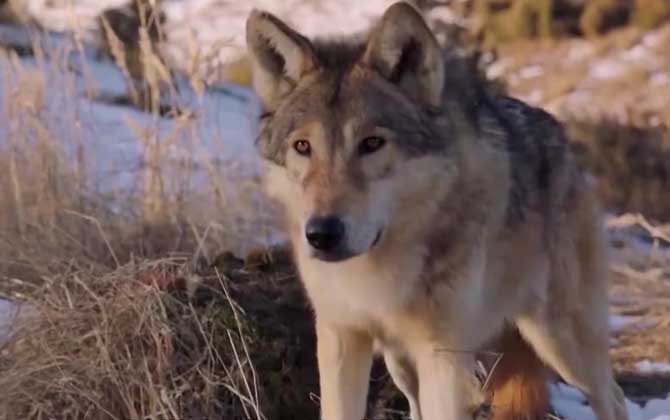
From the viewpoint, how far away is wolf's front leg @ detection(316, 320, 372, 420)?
159 inches

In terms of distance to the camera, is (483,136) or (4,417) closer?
(483,136)

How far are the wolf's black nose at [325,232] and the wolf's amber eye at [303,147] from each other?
26 cm

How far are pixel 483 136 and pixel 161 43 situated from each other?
3.36m

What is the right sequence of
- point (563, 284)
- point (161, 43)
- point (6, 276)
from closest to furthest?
point (563, 284) → point (6, 276) → point (161, 43)

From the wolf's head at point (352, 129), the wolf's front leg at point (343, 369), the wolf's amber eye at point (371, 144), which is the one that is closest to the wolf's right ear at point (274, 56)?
the wolf's head at point (352, 129)

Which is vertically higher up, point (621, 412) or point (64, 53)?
point (64, 53)

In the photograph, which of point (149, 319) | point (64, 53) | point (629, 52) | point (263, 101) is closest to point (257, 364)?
point (149, 319)

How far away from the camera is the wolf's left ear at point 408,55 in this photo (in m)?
3.67

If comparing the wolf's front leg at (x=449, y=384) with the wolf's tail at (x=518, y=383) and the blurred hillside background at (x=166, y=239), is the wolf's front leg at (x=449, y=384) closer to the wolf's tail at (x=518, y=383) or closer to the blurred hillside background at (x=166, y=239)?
the blurred hillside background at (x=166, y=239)

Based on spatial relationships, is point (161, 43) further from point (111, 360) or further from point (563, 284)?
point (563, 284)

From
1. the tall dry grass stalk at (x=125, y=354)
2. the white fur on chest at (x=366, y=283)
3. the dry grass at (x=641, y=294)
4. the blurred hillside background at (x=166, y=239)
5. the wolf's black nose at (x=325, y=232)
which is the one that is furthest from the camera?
the dry grass at (x=641, y=294)

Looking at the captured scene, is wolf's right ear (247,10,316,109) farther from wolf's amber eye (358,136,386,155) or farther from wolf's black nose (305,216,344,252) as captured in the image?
wolf's black nose (305,216,344,252)

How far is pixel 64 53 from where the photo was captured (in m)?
6.46

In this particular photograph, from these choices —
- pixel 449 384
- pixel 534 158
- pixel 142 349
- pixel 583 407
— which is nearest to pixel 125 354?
pixel 142 349
